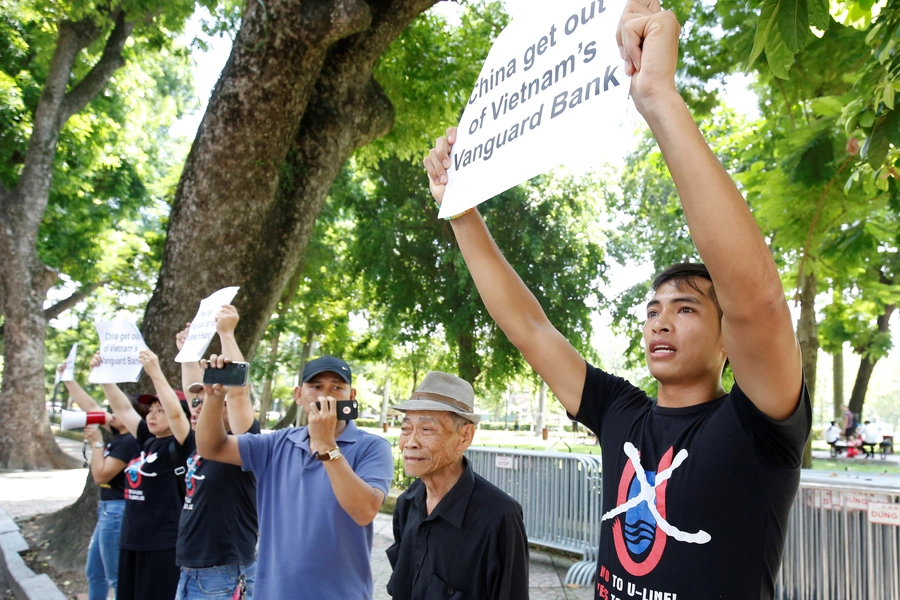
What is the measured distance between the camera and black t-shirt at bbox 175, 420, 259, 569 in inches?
151

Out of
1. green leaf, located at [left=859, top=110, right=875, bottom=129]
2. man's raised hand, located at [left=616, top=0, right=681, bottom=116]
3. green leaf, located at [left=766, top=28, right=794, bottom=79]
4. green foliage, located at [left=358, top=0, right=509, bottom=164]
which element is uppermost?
green foliage, located at [left=358, top=0, right=509, bottom=164]

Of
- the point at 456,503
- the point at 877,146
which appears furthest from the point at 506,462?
the point at 877,146

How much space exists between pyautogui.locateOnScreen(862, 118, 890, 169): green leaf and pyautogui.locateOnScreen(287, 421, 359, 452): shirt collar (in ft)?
8.46

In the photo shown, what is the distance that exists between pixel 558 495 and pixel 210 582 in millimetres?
5302

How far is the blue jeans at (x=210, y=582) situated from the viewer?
12.5 feet

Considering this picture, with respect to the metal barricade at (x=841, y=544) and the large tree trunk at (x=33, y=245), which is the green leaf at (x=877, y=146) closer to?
the metal barricade at (x=841, y=544)

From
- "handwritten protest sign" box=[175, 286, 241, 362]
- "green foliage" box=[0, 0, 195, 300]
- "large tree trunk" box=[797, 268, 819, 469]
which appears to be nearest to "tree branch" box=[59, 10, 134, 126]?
"green foliage" box=[0, 0, 195, 300]

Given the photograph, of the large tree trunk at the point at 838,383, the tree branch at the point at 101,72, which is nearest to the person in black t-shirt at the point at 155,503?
the tree branch at the point at 101,72

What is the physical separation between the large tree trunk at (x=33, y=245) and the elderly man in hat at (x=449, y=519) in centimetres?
1152

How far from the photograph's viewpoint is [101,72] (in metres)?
12.6

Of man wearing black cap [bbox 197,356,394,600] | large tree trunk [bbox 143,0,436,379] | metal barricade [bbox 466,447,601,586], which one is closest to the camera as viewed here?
man wearing black cap [bbox 197,356,394,600]

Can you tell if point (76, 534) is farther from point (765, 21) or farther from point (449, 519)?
point (765, 21)

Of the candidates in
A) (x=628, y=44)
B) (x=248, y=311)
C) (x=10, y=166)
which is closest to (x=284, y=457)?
(x=628, y=44)

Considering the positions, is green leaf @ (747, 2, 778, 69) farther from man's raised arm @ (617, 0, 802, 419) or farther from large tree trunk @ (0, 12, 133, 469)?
large tree trunk @ (0, 12, 133, 469)
